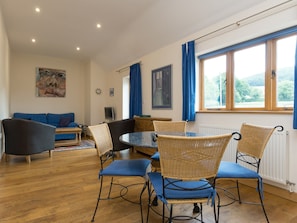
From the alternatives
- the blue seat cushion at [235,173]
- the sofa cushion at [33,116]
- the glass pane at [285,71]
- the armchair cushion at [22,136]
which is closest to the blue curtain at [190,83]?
the glass pane at [285,71]

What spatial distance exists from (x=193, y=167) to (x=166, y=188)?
0.86 ft

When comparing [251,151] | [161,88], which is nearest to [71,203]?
[251,151]

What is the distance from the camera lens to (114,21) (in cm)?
408

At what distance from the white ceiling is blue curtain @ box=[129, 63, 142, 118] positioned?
354mm

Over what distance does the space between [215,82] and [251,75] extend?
637 mm

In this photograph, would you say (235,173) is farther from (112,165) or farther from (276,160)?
(112,165)

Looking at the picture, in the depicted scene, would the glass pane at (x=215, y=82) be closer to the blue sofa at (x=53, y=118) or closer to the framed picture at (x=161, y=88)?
the framed picture at (x=161, y=88)

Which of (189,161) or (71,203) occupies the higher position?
(189,161)

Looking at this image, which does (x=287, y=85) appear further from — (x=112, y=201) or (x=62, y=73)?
(x=62, y=73)

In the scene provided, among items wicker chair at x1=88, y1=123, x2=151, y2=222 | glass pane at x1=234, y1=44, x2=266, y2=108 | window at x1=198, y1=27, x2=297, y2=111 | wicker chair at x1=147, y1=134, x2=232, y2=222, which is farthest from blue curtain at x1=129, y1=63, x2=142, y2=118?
wicker chair at x1=147, y1=134, x2=232, y2=222

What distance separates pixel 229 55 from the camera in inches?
119

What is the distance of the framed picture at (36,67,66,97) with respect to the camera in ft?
22.4

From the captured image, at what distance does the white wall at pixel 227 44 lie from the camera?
219cm

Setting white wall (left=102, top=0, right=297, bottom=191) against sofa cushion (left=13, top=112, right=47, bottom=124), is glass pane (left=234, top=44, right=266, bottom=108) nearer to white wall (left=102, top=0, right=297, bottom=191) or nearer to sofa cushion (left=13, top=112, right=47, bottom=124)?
white wall (left=102, top=0, right=297, bottom=191)
